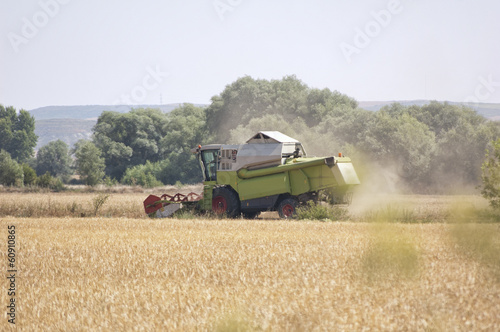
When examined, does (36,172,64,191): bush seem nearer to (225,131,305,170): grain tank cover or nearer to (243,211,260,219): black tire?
(243,211,260,219): black tire

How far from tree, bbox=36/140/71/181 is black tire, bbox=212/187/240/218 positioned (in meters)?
90.0

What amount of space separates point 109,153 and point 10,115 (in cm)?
3730

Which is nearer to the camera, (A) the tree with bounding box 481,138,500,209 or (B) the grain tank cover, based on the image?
(A) the tree with bounding box 481,138,500,209

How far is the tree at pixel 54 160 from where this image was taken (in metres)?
106

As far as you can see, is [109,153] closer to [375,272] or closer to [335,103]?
[335,103]

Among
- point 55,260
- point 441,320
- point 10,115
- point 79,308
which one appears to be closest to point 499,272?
point 441,320

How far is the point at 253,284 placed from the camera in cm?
843

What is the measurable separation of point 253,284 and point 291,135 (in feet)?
125

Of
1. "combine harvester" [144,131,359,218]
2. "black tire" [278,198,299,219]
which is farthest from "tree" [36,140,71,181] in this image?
"black tire" [278,198,299,219]

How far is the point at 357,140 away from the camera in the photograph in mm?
44406

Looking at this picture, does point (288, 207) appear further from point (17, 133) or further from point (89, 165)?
point (17, 133)

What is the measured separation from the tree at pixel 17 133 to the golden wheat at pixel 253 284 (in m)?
89.7

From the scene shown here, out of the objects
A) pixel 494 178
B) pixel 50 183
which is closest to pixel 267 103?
pixel 50 183

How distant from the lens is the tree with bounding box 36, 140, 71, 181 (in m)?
106
